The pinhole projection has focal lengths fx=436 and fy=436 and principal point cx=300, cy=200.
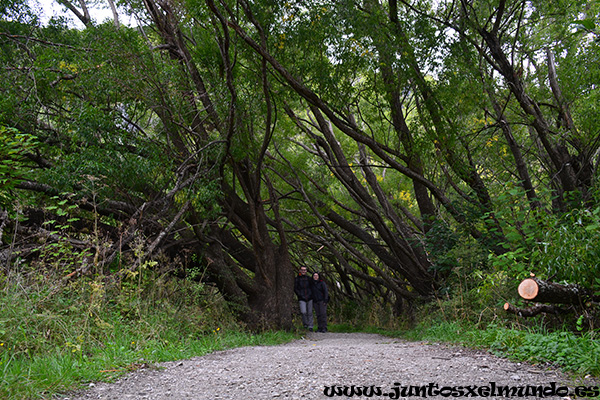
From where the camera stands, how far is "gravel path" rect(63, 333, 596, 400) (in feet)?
11.1

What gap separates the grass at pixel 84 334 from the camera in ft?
11.4

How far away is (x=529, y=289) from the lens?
14.5 feet

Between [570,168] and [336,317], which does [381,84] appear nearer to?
[570,168]

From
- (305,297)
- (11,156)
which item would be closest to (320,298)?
(305,297)

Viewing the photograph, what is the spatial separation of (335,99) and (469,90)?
2.74m

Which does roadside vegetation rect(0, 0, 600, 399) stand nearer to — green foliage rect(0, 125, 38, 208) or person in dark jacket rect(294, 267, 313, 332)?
green foliage rect(0, 125, 38, 208)

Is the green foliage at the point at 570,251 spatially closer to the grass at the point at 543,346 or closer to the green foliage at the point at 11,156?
the grass at the point at 543,346

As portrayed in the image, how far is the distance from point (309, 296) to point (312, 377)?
28.9 ft

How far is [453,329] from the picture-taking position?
278 inches

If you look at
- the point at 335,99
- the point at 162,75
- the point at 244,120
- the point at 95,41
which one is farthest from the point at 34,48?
the point at 335,99

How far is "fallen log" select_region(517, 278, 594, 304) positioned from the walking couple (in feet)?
27.2

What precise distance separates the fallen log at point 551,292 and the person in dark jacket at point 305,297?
8295 mm

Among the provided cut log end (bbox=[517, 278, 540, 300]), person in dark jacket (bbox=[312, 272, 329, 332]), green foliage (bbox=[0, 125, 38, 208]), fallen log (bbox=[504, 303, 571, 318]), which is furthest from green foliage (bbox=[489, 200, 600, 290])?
person in dark jacket (bbox=[312, 272, 329, 332])

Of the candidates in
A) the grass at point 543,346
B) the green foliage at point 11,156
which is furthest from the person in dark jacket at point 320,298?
the green foliage at point 11,156
